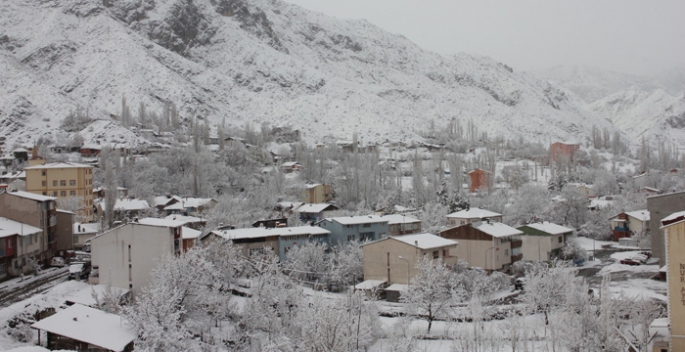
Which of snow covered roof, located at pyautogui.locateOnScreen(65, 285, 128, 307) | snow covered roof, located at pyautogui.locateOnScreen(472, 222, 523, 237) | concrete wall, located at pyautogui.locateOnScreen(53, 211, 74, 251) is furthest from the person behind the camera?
concrete wall, located at pyautogui.locateOnScreen(53, 211, 74, 251)

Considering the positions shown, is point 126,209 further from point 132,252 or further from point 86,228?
point 132,252

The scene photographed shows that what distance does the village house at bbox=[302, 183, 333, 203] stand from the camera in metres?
71.0

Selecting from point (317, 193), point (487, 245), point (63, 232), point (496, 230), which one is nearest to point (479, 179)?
point (317, 193)

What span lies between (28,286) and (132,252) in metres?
4.82

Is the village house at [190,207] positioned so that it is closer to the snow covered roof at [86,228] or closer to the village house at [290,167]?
the snow covered roof at [86,228]

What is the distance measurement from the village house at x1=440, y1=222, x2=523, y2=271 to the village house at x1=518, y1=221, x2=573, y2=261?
3.48m

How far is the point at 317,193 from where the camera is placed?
237 feet

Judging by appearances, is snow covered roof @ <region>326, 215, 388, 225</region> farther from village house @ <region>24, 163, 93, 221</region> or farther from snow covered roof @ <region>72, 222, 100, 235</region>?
village house @ <region>24, 163, 93, 221</region>

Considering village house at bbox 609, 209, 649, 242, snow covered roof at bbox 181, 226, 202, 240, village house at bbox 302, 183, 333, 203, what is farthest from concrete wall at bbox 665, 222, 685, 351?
village house at bbox 302, 183, 333, 203

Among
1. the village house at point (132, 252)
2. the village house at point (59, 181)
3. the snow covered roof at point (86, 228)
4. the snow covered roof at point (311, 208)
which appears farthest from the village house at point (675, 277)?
the village house at point (59, 181)

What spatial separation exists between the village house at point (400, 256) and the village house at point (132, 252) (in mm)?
11222

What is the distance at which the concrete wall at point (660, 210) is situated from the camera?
33938mm

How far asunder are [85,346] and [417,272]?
16793 mm

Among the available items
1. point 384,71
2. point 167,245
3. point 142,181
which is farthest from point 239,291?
point 384,71
